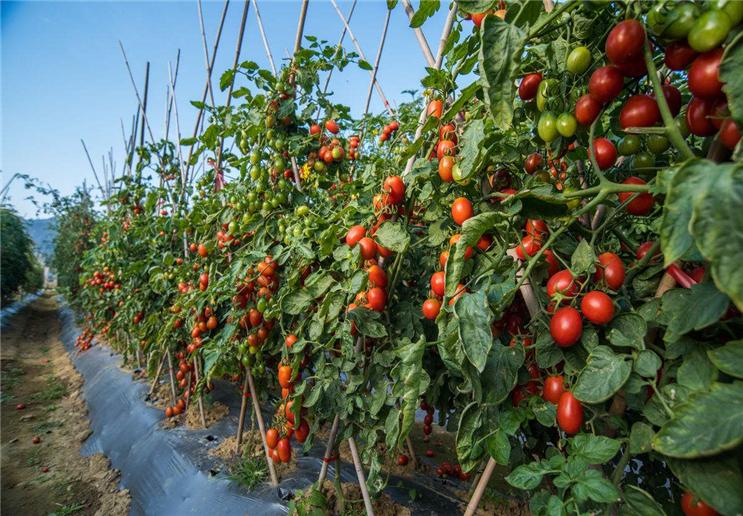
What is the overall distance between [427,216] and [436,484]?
1717 mm

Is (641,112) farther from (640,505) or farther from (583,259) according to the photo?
(640,505)

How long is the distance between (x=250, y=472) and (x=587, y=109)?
6.30 feet

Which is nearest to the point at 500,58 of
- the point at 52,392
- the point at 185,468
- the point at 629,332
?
the point at 629,332

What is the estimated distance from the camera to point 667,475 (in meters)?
0.72

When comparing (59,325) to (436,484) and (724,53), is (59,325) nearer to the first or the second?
(436,484)

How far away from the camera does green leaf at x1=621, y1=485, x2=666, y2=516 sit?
0.51 meters

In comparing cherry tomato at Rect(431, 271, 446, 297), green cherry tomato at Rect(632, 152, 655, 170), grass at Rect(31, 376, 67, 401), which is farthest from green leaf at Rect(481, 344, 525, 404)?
grass at Rect(31, 376, 67, 401)

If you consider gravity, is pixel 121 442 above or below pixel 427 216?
below

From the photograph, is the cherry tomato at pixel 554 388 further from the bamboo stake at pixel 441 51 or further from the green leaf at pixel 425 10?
the green leaf at pixel 425 10

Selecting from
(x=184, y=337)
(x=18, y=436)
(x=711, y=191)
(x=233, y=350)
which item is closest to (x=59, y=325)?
(x=18, y=436)

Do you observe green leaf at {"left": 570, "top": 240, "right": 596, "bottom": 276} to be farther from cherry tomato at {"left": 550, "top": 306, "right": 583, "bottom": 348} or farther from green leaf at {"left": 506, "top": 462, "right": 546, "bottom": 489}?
green leaf at {"left": 506, "top": 462, "right": 546, "bottom": 489}

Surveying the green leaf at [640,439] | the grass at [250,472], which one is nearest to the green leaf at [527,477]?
the green leaf at [640,439]

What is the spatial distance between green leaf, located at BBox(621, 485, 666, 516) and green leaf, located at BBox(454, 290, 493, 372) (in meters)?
0.28

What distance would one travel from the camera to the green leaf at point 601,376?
1.69 ft
